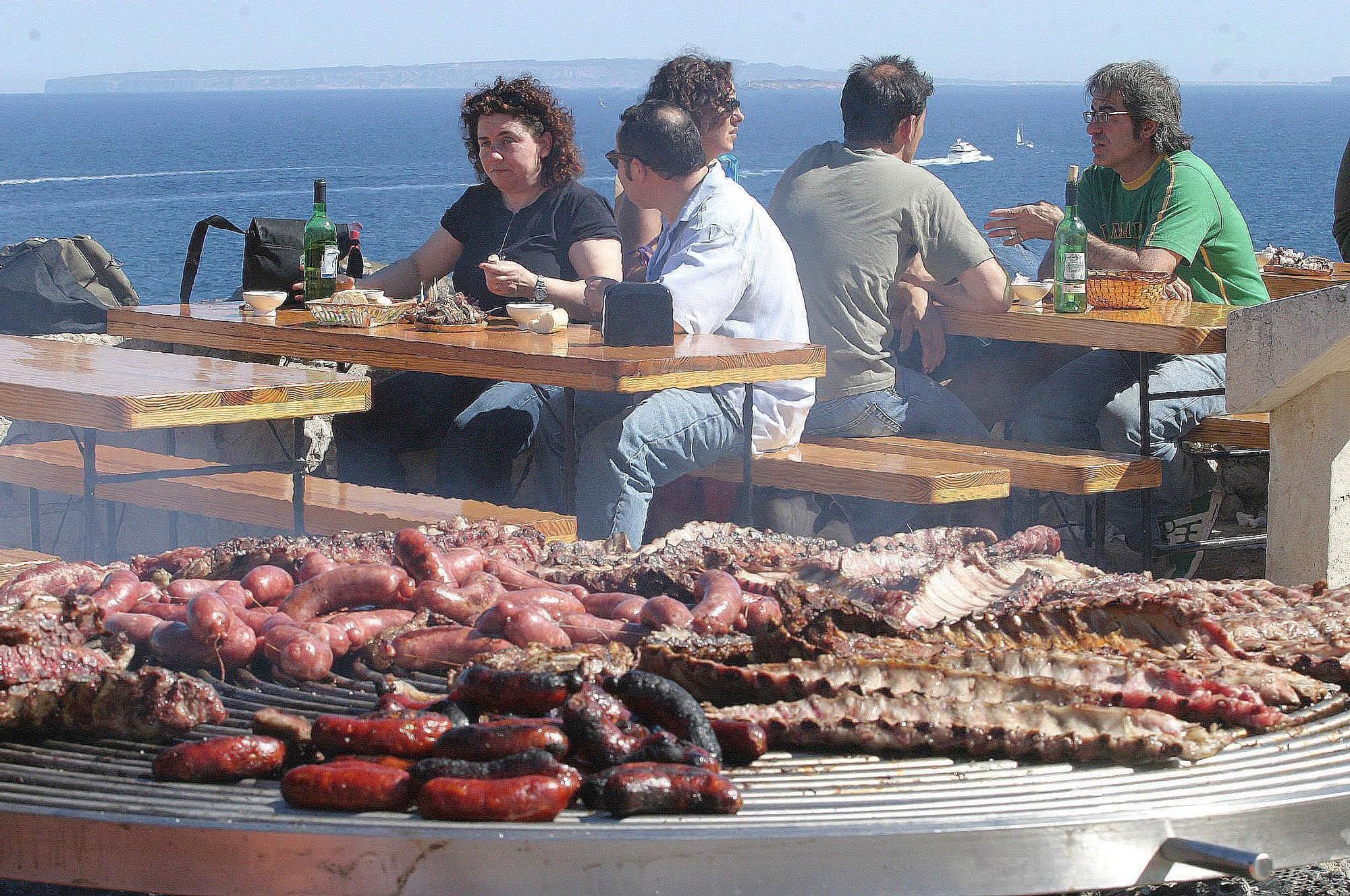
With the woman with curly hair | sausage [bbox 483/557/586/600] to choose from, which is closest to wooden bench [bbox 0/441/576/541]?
the woman with curly hair

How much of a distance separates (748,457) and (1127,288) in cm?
183

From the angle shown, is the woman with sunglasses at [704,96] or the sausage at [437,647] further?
the woman with sunglasses at [704,96]

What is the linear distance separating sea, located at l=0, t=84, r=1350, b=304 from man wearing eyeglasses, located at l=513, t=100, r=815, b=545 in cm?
1171

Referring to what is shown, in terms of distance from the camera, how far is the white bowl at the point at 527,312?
573 cm

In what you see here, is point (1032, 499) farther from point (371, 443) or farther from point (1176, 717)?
point (1176, 717)

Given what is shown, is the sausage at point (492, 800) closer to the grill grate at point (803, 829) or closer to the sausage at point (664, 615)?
the grill grate at point (803, 829)

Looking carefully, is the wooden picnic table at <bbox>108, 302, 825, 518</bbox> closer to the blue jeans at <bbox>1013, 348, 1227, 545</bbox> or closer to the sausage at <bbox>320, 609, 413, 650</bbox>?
the blue jeans at <bbox>1013, 348, 1227, 545</bbox>

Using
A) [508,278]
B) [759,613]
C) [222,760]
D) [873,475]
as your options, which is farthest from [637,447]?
[222,760]

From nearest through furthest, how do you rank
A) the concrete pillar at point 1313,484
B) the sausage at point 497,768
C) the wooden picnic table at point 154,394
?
the sausage at point 497,768 → the concrete pillar at point 1313,484 → the wooden picnic table at point 154,394

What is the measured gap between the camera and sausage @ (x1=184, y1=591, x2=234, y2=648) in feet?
8.88

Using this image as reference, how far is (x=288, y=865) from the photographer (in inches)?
77.6

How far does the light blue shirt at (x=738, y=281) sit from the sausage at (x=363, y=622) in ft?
9.41

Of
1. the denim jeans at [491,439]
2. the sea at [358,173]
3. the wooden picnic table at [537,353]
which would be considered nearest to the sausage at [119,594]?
the wooden picnic table at [537,353]

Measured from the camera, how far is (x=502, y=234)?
6.80 meters
